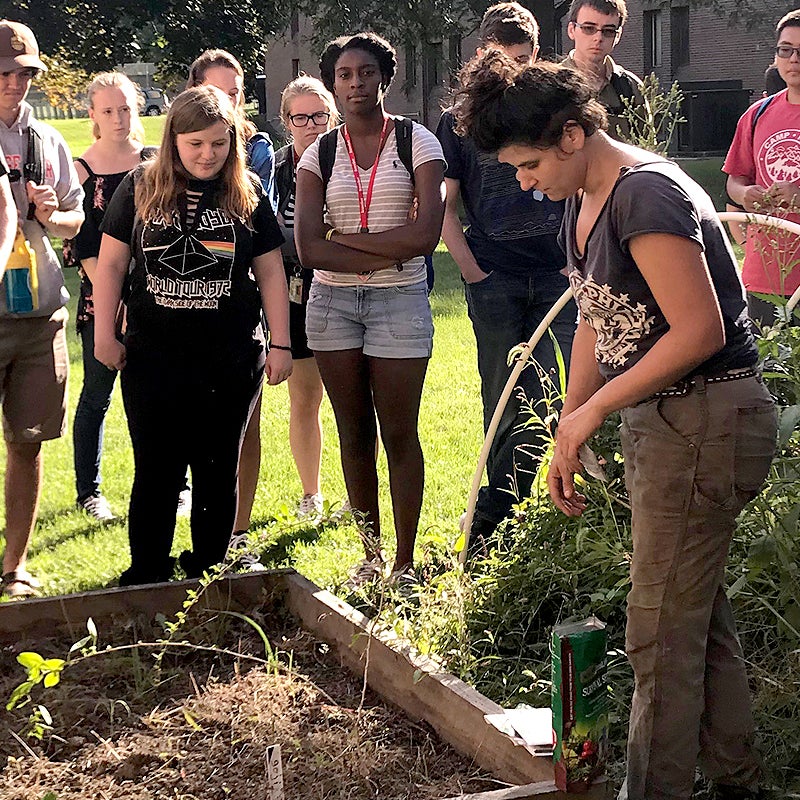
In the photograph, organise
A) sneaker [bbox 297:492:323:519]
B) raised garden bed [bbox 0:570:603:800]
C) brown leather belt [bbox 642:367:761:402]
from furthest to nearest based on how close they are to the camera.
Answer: sneaker [bbox 297:492:323:519], raised garden bed [bbox 0:570:603:800], brown leather belt [bbox 642:367:761:402]

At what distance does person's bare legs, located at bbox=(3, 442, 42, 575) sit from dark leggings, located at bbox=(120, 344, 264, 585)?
26.6 inches

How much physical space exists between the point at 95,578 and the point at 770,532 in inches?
118

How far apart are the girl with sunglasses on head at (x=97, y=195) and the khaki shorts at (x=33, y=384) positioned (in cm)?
85

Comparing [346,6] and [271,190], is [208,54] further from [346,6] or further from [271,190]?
[346,6]

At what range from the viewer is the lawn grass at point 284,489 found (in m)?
5.25

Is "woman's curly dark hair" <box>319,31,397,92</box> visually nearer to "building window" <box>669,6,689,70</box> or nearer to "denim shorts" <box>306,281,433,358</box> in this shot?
"denim shorts" <box>306,281,433,358</box>

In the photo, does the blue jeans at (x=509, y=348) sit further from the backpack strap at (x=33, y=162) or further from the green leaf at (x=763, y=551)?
the green leaf at (x=763, y=551)

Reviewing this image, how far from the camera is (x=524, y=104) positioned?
8.49ft

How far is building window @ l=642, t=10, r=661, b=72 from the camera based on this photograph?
128ft

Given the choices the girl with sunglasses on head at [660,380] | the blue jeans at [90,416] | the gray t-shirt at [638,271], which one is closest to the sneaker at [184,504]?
the blue jeans at [90,416]

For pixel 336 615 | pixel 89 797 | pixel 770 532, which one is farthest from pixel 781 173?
pixel 89 797

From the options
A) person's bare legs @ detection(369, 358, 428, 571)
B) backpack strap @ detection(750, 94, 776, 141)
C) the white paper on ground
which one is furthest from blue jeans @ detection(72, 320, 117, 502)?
the white paper on ground

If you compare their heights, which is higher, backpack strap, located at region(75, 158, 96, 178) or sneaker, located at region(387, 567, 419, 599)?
backpack strap, located at region(75, 158, 96, 178)

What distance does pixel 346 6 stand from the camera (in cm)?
2341
